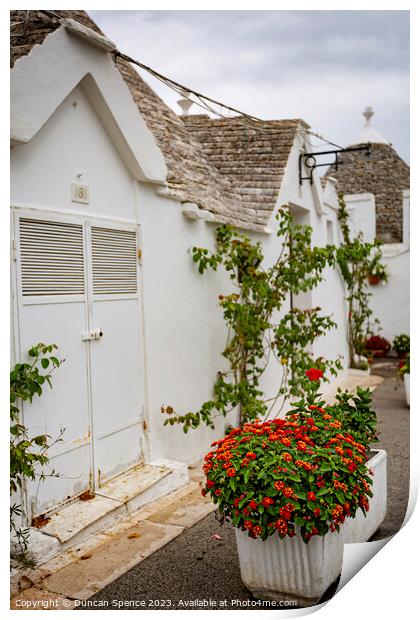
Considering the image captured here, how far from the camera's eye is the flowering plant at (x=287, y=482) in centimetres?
318

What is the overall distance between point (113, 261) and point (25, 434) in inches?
63.7

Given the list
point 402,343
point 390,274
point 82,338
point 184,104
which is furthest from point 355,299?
point 82,338

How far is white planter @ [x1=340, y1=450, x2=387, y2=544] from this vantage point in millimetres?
3799

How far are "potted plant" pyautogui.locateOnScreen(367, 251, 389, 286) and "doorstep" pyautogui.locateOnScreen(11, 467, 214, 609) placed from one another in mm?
7454

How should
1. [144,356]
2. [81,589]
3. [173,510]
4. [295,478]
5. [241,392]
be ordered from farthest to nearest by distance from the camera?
1. [241,392]
2. [144,356]
3. [173,510]
4. [81,589]
5. [295,478]

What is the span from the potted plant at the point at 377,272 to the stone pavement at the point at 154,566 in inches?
275

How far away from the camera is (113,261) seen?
4855 millimetres

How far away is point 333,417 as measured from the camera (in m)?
4.21

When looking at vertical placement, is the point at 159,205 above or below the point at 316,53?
below

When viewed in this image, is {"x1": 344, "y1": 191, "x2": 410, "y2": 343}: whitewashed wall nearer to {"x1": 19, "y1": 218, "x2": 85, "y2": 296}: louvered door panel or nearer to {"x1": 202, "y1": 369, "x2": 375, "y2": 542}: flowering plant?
{"x1": 19, "y1": 218, "x2": 85, "y2": 296}: louvered door panel

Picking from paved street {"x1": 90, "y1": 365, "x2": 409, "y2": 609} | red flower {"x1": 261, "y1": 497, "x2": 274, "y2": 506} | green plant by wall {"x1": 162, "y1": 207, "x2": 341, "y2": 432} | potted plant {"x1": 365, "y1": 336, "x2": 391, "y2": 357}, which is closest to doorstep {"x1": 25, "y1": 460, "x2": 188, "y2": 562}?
paved street {"x1": 90, "y1": 365, "x2": 409, "y2": 609}

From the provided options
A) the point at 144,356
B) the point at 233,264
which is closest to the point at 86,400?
the point at 144,356
